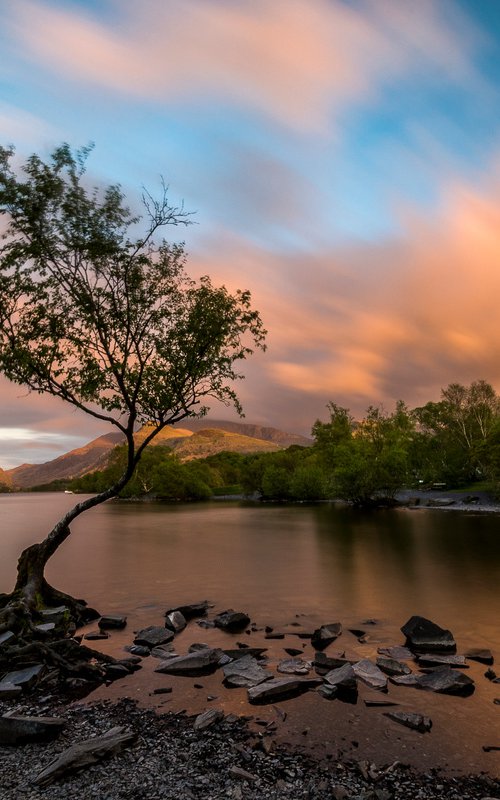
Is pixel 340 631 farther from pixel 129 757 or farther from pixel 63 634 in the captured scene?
pixel 129 757

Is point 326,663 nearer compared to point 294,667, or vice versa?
point 294,667

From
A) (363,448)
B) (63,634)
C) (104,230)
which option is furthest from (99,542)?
(363,448)

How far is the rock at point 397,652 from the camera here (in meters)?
19.2

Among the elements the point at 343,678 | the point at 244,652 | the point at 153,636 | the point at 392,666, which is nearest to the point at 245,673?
the point at 244,652

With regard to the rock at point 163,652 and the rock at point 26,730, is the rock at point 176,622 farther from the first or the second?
the rock at point 26,730

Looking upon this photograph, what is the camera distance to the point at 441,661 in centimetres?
1842

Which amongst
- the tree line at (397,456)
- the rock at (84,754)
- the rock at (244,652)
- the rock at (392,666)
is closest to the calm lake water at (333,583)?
the rock at (392,666)

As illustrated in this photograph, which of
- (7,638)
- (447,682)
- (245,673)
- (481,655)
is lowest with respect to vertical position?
(481,655)

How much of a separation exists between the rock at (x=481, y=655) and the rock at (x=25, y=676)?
1613 cm

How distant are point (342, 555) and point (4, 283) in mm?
41190

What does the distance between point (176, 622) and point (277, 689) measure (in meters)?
10.2

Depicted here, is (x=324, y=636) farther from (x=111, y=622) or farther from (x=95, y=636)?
(x=111, y=622)

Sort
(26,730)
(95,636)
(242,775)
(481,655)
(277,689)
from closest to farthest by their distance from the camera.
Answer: (242,775), (26,730), (277,689), (481,655), (95,636)

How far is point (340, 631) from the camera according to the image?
76.2 feet
